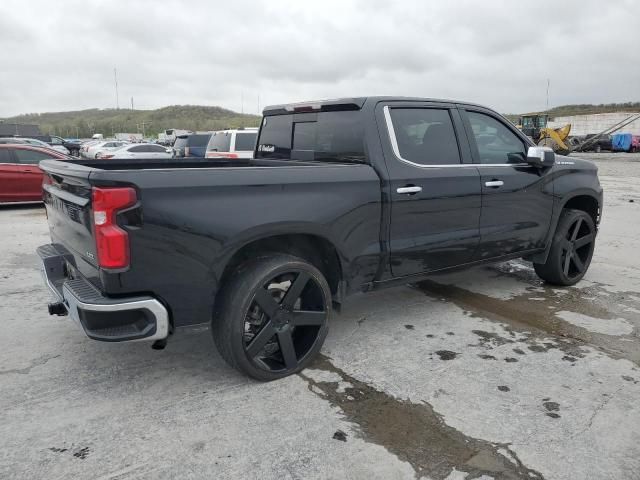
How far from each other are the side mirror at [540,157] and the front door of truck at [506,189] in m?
0.08

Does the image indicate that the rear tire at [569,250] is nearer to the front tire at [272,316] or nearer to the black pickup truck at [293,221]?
the black pickup truck at [293,221]

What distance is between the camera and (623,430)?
107 inches

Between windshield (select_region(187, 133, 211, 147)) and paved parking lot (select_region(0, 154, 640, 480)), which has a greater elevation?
windshield (select_region(187, 133, 211, 147))

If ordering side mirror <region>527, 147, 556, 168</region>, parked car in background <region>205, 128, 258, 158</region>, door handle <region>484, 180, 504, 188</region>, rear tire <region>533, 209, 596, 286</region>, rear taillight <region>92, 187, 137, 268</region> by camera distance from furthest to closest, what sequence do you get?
parked car in background <region>205, 128, 258, 158</region> < rear tire <region>533, 209, 596, 286</region> < side mirror <region>527, 147, 556, 168</region> < door handle <region>484, 180, 504, 188</region> < rear taillight <region>92, 187, 137, 268</region>


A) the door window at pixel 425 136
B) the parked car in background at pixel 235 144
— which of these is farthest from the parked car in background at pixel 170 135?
the door window at pixel 425 136

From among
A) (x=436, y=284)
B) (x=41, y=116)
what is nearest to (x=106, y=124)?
(x=41, y=116)

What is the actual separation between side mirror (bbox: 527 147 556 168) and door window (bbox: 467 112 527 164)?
108 mm

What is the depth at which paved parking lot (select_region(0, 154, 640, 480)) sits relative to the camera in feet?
8.11

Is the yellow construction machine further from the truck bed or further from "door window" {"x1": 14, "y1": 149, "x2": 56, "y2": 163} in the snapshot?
the truck bed

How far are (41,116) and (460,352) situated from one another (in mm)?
186507

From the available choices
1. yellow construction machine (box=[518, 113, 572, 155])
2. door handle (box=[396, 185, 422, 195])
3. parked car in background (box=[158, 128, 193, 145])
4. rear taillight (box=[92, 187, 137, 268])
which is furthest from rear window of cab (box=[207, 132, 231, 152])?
parked car in background (box=[158, 128, 193, 145])

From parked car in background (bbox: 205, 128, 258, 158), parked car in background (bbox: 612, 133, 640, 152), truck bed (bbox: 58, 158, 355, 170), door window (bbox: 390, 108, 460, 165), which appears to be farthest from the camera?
parked car in background (bbox: 612, 133, 640, 152)

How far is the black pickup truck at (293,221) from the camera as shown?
8.89ft

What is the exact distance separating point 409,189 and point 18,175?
1021 centimetres
